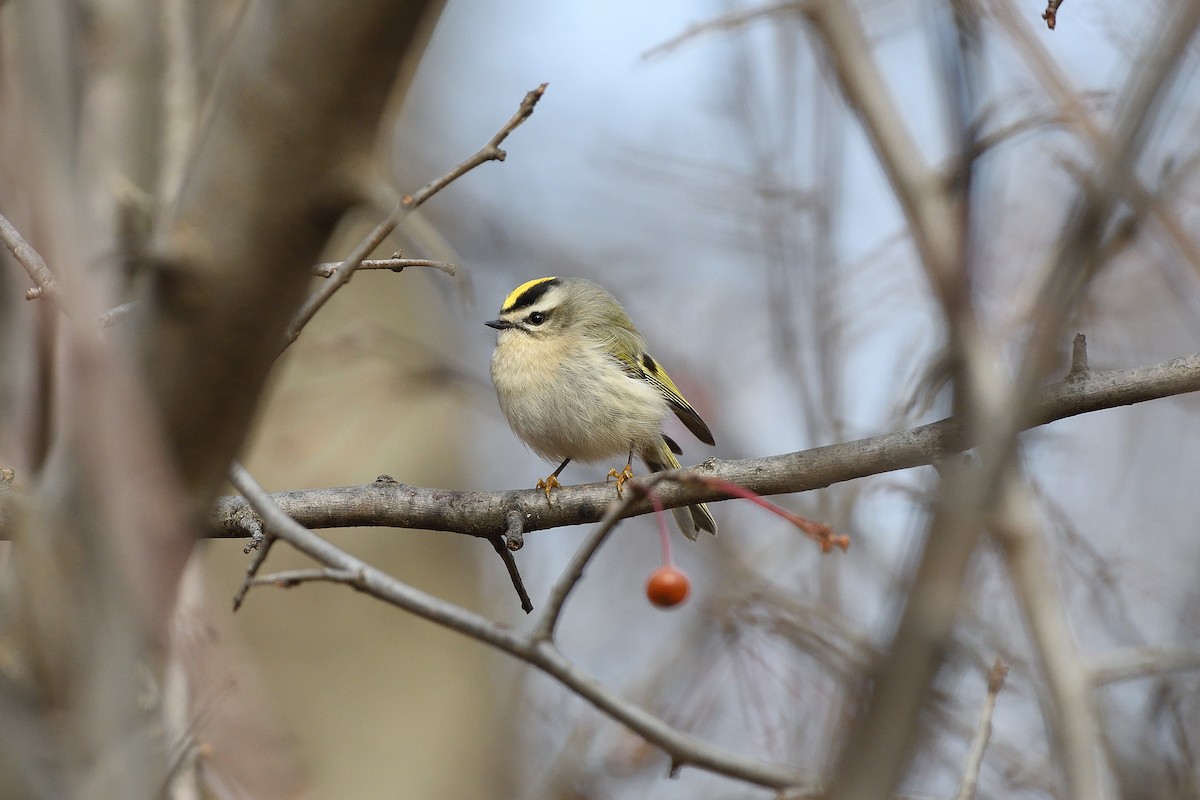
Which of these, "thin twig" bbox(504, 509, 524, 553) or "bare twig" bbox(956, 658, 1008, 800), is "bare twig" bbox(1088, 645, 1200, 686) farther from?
"thin twig" bbox(504, 509, 524, 553)

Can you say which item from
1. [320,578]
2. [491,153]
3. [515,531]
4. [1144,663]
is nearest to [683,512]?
[515,531]

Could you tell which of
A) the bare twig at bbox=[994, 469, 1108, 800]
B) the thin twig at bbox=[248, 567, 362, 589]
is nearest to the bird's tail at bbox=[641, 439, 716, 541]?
the bare twig at bbox=[994, 469, 1108, 800]

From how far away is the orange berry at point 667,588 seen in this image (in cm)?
214

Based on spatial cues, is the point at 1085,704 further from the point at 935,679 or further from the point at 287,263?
the point at 287,263

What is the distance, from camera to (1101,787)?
215 centimetres

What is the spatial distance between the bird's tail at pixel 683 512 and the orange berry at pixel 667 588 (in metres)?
2.09

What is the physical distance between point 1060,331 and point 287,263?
0.96 m

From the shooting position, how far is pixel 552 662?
143 cm

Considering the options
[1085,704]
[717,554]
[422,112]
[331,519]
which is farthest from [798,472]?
[422,112]

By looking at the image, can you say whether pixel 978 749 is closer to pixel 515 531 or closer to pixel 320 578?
pixel 320 578

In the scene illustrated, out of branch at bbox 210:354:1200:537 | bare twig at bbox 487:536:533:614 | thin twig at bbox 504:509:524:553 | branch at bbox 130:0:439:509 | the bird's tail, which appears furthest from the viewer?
the bird's tail

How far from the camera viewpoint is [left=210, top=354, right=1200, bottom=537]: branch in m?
2.27

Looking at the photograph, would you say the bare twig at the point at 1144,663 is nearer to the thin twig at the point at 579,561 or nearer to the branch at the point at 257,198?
the thin twig at the point at 579,561

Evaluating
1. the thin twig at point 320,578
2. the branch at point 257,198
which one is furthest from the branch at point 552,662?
the branch at point 257,198
